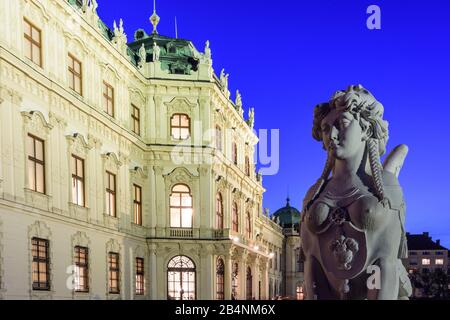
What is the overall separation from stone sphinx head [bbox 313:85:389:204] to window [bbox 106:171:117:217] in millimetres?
25432

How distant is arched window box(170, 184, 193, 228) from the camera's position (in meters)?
37.3

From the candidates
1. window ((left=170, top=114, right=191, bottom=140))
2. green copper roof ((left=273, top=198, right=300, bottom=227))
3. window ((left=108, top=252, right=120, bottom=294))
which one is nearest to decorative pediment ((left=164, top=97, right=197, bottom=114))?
window ((left=170, top=114, right=191, bottom=140))

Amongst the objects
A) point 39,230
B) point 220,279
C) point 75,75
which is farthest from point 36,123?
point 220,279

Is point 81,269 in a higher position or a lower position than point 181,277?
higher

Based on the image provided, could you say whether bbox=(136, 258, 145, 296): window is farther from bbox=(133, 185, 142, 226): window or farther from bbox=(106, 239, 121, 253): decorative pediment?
bbox=(106, 239, 121, 253): decorative pediment

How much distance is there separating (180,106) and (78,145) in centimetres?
1120

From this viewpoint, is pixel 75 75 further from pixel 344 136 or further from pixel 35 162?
pixel 344 136

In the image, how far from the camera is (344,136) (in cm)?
582

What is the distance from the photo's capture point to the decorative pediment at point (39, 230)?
22.8m

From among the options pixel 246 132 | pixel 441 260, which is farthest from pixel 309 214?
pixel 441 260

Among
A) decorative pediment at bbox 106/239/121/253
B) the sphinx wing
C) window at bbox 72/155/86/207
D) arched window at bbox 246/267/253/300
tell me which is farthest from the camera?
arched window at bbox 246/267/253/300

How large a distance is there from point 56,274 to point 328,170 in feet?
67.6

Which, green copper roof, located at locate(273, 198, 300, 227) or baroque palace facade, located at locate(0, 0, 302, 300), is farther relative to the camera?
green copper roof, located at locate(273, 198, 300, 227)

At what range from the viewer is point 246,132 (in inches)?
1987
